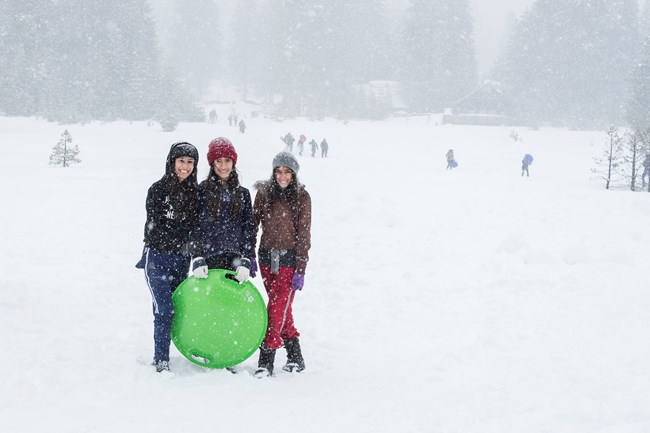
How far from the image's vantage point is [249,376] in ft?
13.8

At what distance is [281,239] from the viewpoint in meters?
4.40

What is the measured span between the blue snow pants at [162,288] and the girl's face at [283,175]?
102 cm

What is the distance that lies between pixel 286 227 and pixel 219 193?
621 mm

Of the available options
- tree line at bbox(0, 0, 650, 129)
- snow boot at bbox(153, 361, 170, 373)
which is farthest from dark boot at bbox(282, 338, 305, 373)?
tree line at bbox(0, 0, 650, 129)

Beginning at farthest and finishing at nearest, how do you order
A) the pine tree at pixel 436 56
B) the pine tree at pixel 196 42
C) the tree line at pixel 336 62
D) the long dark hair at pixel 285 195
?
1. the pine tree at pixel 196 42
2. the pine tree at pixel 436 56
3. the tree line at pixel 336 62
4. the long dark hair at pixel 285 195

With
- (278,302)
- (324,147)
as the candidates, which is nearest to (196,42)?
(324,147)

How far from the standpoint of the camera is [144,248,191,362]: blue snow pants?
412 centimetres

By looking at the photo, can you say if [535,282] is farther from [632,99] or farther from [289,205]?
[632,99]

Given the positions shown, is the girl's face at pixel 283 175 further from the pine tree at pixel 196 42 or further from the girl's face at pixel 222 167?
the pine tree at pixel 196 42

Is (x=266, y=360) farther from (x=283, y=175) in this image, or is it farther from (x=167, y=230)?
(x=283, y=175)

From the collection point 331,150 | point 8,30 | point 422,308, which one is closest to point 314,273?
point 422,308

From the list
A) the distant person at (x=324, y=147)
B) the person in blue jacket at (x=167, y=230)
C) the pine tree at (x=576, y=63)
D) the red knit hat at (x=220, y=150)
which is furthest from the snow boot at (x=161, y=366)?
the pine tree at (x=576, y=63)

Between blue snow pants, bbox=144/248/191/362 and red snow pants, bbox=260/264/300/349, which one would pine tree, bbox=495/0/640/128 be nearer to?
red snow pants, bbox=260/264/300/349

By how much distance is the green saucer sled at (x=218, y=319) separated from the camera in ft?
13.1
